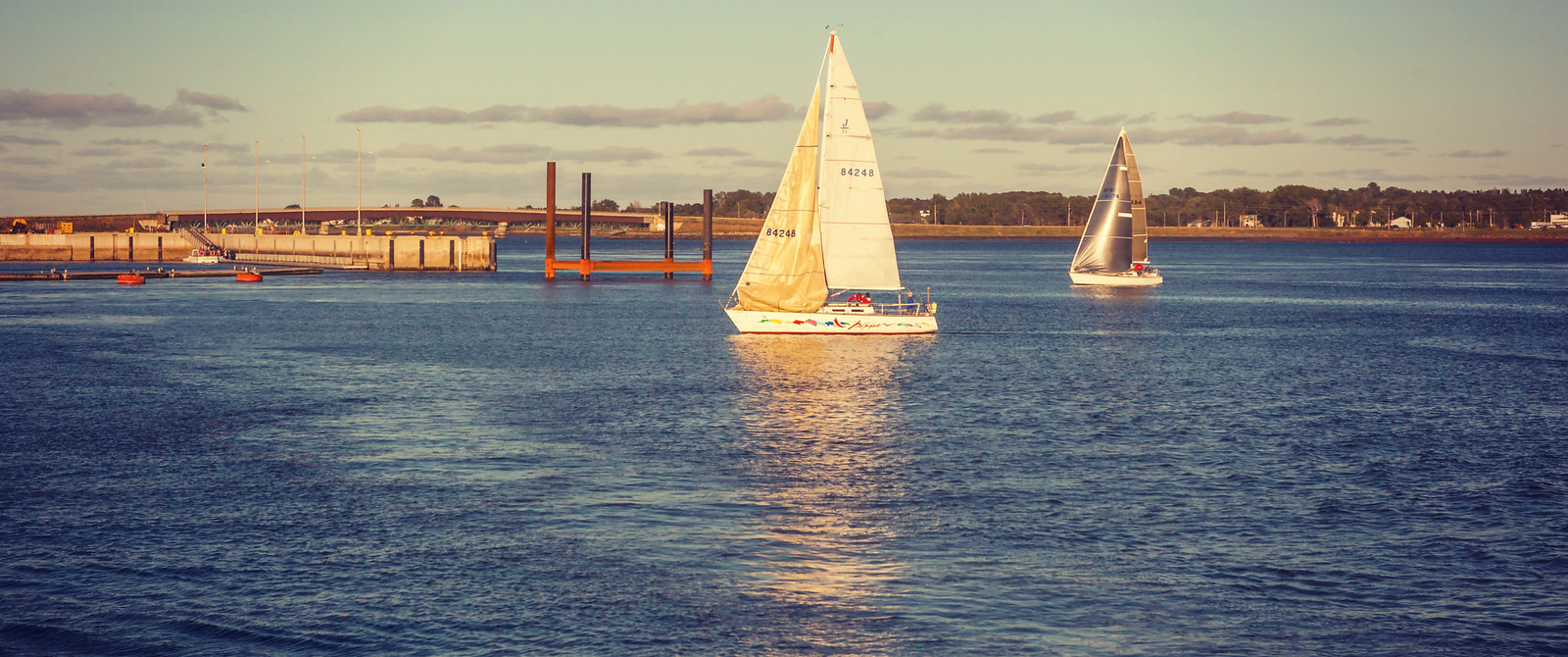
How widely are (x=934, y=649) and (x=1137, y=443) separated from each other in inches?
747

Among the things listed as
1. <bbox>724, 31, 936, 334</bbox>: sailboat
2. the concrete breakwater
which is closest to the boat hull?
<bbox>724, 31, 936, 334</bbox>: sailboat

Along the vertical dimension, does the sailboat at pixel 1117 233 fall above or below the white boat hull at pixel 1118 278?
above

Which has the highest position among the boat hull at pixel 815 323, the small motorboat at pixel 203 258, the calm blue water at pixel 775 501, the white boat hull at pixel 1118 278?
the small motorboat at pixel 203 258

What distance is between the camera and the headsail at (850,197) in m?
62.2

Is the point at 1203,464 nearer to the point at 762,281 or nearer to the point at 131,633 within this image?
the point at 131,633

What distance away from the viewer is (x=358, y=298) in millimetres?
102062

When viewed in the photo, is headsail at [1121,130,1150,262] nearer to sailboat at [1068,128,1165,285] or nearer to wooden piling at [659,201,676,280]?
sailboat at [1068,128,1165,285]

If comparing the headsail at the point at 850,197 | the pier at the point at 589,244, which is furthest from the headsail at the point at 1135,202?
the headsail at the point at 850,197

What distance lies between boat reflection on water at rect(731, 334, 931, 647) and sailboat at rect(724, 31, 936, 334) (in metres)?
5.61

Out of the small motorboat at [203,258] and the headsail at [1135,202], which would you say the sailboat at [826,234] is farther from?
the small motorboat at [203,258]

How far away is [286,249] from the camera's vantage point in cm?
16838

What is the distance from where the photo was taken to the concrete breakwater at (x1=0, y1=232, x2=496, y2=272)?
151875 millimetres

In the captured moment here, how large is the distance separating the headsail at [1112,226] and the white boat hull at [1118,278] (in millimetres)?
611

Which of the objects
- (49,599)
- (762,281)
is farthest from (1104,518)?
(762,281)
